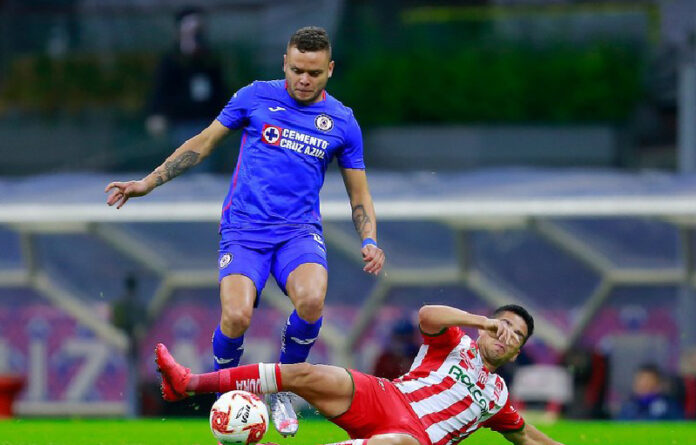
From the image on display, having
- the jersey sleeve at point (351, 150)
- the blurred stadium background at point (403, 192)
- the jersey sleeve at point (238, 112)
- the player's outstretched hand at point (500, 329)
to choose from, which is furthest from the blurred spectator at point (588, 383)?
the player's outstretched hand at point (500, 329)

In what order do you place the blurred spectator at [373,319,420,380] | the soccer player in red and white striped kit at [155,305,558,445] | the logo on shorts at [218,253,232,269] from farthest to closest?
the blurred spectator at [373,319,420,380] → the logo on shorts at [218,253,232,269] → the soccer player in red and white striped kit at [155,305,558,445]

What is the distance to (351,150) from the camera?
9.38 meters

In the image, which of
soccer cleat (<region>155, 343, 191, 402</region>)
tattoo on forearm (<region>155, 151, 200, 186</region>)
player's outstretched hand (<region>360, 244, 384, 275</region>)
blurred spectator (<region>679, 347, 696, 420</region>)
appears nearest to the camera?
soccer cleat (<region>155, 343, 191, 402</region>)

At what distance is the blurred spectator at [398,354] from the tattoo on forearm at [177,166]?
6.71 metres

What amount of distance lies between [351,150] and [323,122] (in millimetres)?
293

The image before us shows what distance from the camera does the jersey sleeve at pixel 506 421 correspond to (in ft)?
Result: 28.7

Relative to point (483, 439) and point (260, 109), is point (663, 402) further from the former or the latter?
point (260, 109)

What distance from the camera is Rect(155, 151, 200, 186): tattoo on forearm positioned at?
9117 mm

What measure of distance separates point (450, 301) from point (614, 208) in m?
2.37

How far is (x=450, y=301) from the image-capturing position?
1775cm

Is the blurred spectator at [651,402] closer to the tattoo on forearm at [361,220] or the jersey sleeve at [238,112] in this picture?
the tattoo on forearm at [361,220]

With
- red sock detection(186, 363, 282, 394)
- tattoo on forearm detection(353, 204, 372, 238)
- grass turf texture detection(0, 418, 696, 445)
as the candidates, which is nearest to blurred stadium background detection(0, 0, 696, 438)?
grass turf texture detection(0, 418, 696, 445)

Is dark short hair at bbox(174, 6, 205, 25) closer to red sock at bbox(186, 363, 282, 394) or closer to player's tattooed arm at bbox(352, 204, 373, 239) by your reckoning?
player's tattooed arm at bbox(352, 204, 373, 239)

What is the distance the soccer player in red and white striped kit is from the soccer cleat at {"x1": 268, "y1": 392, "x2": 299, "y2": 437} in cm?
32
